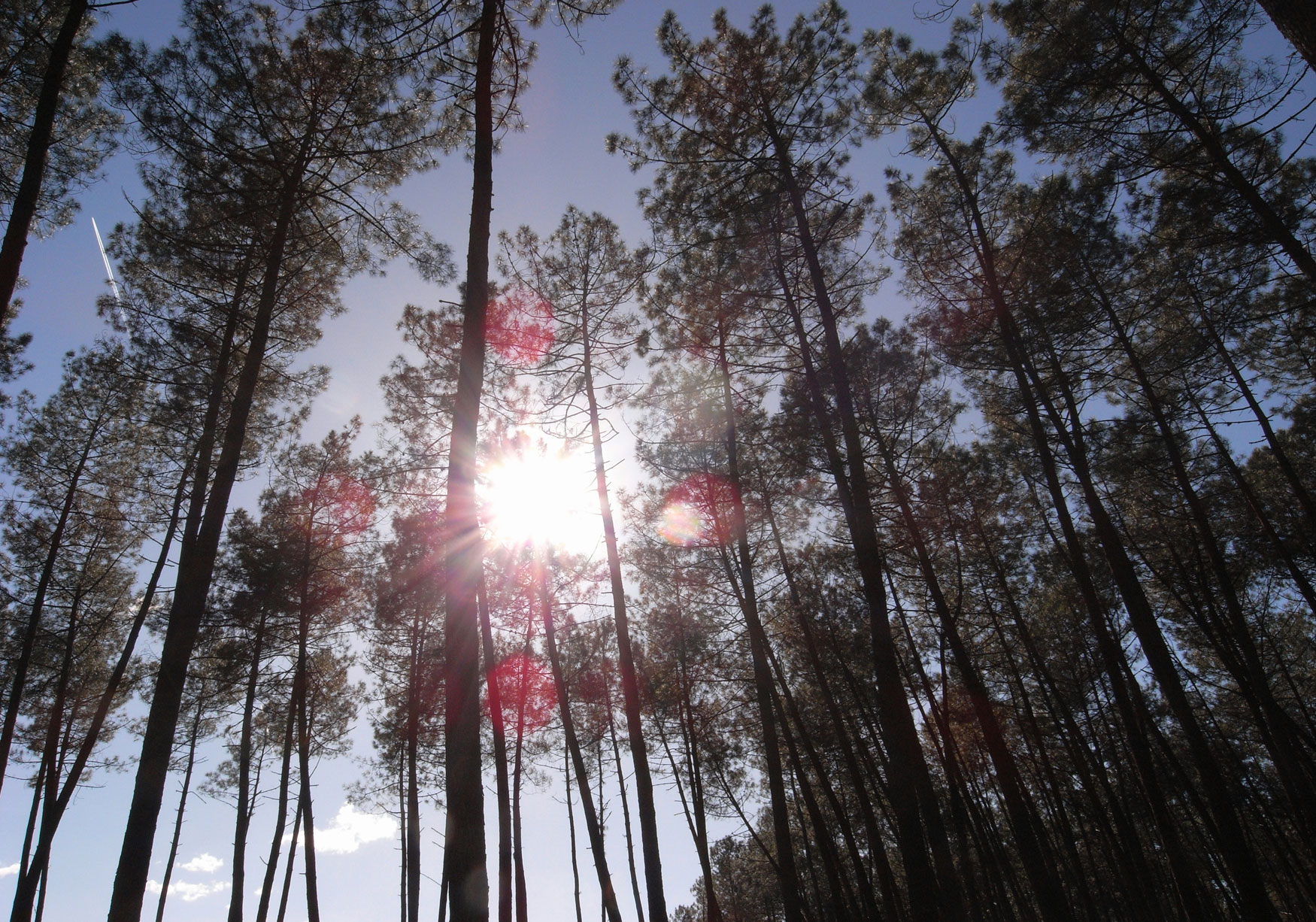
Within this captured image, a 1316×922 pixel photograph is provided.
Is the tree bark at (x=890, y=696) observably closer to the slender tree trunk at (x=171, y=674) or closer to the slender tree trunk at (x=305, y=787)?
the slender tree trunk at (x=171, y=674)

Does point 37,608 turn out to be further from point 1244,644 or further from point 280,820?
point 1244,644

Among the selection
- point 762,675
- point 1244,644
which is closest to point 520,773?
point 762,675

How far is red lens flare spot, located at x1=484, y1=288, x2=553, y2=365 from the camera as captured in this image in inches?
506

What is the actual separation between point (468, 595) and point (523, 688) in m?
12.0

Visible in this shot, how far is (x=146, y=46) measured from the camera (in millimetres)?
8352

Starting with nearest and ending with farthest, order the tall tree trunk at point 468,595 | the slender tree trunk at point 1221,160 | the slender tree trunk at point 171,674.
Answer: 1. the tall tree trunk at point 468,595
2. the slender tree trunk at point 171,674
3. the slender tree trunk at point 1221,160

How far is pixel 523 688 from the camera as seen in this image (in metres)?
15.9

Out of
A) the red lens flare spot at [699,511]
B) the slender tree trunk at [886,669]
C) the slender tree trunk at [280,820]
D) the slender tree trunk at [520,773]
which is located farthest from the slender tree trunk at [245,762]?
the slender tree trunk at [886,669]

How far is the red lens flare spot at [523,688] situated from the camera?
1562cm

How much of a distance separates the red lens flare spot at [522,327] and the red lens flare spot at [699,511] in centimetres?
425

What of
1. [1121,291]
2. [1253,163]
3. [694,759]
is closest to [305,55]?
[1253,163]

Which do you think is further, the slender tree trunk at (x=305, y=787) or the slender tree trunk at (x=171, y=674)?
the slender tree trunk at (x=305, y=787)

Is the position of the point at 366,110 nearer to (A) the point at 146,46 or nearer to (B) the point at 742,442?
(A) the point at 146,46

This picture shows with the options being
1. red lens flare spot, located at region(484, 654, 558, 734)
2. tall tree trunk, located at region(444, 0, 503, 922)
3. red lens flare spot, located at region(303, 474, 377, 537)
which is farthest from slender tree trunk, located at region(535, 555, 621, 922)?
tall tree trunk, located at region(444, 0, 503, 922)
